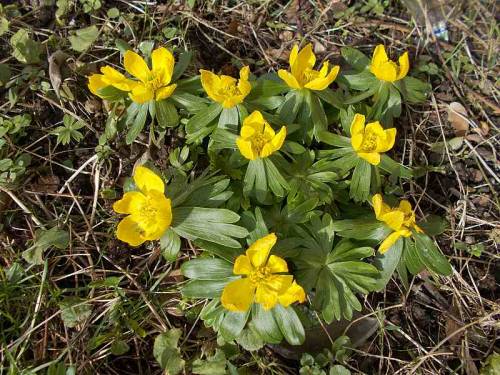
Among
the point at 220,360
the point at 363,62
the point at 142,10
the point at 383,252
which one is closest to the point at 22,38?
the point at 142,10

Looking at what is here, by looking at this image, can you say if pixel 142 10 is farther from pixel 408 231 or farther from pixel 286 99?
pixel 408 231

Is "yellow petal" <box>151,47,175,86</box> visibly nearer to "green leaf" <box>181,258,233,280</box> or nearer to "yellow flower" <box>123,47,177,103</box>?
"yellow flower" <box>123,47,177,103</box>

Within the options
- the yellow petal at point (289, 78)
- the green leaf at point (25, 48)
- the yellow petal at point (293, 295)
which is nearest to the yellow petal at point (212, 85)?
the yellow petal at point (289, 78)

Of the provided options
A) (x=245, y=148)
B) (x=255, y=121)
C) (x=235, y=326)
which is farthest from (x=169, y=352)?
(x=255, y=121)

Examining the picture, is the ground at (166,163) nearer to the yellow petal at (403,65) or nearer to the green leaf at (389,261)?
the green leaf at (389,261)

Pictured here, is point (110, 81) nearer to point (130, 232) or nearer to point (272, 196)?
point (130, 232)

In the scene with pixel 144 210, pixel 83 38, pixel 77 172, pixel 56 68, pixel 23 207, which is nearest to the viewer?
pixel 144 210
